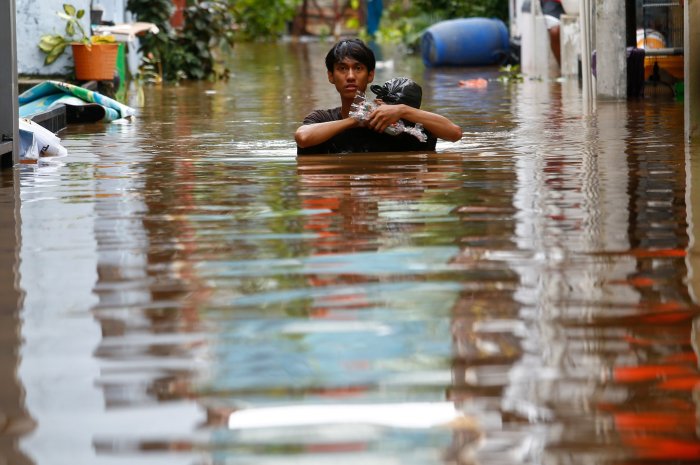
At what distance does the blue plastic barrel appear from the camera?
22.7m

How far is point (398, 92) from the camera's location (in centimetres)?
786

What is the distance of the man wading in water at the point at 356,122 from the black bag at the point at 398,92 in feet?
0.26

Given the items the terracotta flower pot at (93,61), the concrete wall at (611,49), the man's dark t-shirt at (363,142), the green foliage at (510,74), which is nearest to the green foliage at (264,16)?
the green foliage at (510,74)

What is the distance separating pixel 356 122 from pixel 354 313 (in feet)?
14.0

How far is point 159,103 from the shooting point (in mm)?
14734

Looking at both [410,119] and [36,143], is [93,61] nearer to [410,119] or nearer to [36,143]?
[36,143]

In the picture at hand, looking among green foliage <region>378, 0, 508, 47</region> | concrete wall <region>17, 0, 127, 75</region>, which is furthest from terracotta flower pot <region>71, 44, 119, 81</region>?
green foliage <region>378, 0, 508, 47</region>

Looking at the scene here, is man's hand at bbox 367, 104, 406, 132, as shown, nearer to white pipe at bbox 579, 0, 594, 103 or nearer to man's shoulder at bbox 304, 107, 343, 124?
man's shoulder at bbox 304, 107, 343, 124

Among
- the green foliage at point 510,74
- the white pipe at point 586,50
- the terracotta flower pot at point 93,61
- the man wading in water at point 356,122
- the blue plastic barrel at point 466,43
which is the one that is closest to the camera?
the man wading in water at point 356,122

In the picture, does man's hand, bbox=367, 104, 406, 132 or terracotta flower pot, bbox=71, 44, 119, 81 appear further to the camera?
terracotta flower pot, bbox=71, 44, 119, 81

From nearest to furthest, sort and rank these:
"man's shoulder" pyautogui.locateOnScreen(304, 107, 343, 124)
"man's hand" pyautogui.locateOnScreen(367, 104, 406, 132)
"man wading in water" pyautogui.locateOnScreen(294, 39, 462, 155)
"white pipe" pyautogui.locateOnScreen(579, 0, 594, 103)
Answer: "man's hand" pyautogui.locateOnScreen(367, 104, 406, 132)
"man wading in water" pyautogui.locateOnScreen(294, 39, 462, 155)
"man's shoulder" pyautogui.locateOnScreen(304, 107, 343, 124)
"white pipe" pyautogui.locateOnScreen(579, 0, 594, 103)

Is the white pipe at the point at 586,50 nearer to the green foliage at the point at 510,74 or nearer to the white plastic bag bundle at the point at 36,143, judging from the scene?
the green foliage at the point at 510,74

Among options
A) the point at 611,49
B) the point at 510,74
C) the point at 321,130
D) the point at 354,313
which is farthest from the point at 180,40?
the point at 354,313

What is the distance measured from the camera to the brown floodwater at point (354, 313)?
2674mm
